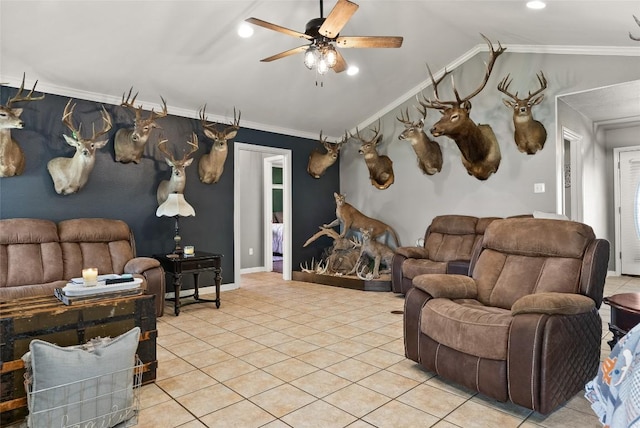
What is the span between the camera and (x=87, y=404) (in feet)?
6.40

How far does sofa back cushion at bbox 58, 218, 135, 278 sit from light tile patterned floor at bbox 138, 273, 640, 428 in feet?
2.76

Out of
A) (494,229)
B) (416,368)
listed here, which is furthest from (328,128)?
(416,368)

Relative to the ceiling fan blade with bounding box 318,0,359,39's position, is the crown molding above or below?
above

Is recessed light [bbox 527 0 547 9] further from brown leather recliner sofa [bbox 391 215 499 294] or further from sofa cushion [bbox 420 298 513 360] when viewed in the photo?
sofa cushion [bbox 420 298 513 360]

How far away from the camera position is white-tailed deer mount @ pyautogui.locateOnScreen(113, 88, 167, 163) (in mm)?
4523

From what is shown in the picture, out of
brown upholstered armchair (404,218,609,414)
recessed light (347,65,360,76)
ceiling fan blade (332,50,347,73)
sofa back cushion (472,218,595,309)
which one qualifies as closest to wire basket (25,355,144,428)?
brown upholstered armchair (404,218,609,414)

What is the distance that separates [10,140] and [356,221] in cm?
454

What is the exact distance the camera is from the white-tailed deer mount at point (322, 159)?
6.77m

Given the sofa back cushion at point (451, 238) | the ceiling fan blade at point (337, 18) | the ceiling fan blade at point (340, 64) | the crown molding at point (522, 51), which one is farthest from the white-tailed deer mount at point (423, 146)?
the ceiling fan blade at point (337, 18)

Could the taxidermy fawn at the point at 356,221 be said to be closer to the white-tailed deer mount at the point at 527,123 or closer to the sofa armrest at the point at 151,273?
the white-tailed deer mount at the point at 527,123

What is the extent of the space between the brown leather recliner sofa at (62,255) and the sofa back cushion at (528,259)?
10.4ft

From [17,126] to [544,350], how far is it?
469 cm

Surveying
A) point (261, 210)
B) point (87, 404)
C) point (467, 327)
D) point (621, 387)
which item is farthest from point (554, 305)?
point (261, 210)

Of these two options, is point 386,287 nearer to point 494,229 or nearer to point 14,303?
point 494,229
